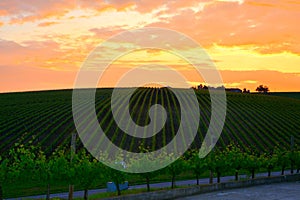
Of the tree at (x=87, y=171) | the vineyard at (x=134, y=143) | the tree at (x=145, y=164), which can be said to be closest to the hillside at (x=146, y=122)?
the vineyard at (x=134, y=143)

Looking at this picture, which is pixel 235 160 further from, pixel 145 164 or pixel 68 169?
pixel 68 169

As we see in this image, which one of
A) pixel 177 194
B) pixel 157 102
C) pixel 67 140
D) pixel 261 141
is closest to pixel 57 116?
pixel 67 140

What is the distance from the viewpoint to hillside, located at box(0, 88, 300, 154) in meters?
50.8

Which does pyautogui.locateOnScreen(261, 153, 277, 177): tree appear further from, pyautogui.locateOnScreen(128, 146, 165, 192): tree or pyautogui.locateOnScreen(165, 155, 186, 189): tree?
pyautogui.locateOnScreen(128, 146, 165, 192): tree

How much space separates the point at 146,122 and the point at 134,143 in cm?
1049

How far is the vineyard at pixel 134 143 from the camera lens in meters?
19.6

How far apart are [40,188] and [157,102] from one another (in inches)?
1798

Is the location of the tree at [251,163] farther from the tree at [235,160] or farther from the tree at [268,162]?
the tree at [268,162]

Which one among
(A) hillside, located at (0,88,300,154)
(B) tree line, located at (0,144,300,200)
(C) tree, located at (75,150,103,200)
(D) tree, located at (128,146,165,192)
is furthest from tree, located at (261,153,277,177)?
(A) hillside, located at (0,88,300,154)

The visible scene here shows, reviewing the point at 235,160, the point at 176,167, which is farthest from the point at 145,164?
the point at 235,160

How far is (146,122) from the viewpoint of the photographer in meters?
59.3

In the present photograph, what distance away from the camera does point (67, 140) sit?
162 feet

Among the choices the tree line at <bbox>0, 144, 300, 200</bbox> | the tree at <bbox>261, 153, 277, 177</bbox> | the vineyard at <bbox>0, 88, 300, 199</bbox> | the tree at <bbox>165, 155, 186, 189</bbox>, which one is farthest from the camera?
the tree at <bbox>261, 153, 277, 177</bbox>

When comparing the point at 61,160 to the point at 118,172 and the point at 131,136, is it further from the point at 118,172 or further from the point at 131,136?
the point at 131,136
